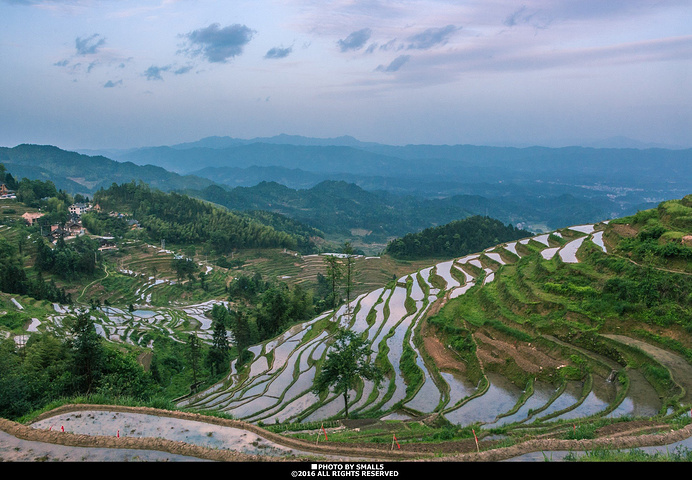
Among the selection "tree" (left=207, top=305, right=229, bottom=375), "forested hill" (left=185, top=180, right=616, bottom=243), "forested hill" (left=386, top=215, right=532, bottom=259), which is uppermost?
"forested hill" (left=185, top=180, right=616, bottom=243)

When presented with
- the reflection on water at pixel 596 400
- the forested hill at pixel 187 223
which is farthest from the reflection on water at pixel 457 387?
the forested hill at pixel 187 223

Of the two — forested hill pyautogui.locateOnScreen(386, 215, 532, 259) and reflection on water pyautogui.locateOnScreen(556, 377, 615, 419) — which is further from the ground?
forested hill pyautogui.locateOnScreen(386, 215, 532, 259)

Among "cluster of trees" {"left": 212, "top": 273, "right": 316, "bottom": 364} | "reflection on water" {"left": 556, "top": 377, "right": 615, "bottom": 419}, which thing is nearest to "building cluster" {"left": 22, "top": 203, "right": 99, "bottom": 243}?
"cluster of trees" {"left": 212, "top": 273, "right": 316, "bottom": 364}

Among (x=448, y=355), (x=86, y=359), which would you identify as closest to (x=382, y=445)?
(x=448, y=355)

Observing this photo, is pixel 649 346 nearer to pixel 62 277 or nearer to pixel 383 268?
pixel 383 268

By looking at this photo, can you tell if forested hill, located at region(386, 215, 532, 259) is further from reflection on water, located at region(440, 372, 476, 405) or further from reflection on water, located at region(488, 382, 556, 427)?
reflection on water, located at region(488, 382, 556, 427)

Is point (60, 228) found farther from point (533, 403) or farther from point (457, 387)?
point (533, 403)
